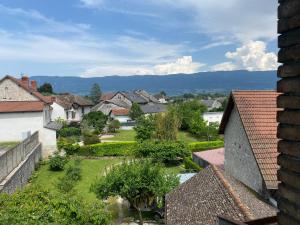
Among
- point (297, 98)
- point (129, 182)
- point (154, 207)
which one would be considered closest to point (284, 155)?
point (297, 98)

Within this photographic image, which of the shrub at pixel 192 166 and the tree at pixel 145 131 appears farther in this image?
the tree at pixel 145 131

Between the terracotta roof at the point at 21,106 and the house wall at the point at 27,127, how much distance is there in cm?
47

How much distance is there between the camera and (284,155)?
14.0 feet

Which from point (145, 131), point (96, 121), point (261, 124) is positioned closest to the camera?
point (261, 124)

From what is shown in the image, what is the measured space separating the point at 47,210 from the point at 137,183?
985cm

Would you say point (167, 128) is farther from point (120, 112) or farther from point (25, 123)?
point (120, 112)

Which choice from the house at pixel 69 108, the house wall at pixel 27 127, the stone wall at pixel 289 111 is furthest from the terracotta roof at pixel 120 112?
the stone wall at pixel 289 111

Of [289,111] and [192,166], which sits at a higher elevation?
[289,111]

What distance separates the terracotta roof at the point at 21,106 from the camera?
147 feet

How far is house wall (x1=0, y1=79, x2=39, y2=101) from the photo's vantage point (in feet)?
159

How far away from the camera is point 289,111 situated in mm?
4102

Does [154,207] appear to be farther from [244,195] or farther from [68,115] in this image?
[68,115]

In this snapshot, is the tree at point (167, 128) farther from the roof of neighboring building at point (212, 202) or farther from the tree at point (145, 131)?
the roof of neighboring building at point (212, 202)

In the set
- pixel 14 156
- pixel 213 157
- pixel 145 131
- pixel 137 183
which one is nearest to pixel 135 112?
pixel 145 131
